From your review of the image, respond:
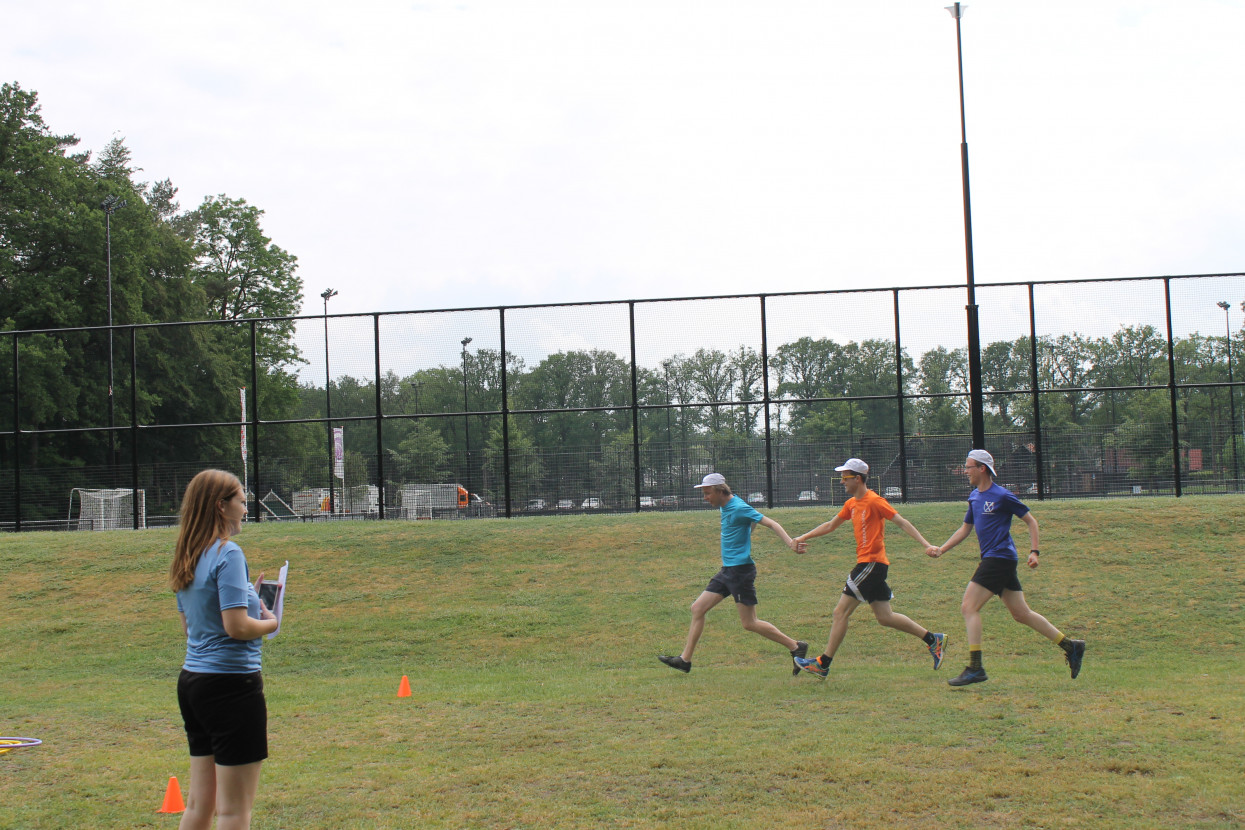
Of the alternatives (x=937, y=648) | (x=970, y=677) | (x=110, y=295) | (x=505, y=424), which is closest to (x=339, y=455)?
(x=505, y=424)

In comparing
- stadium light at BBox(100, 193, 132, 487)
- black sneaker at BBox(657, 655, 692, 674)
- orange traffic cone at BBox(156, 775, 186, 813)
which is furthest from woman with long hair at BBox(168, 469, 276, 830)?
stadium light at BBox(100, 193, 132, 487)

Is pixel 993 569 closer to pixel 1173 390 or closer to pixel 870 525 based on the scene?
pixel 870 525

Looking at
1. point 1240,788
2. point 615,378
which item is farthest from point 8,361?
point 1240,788

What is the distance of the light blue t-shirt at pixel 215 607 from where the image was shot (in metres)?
3.70

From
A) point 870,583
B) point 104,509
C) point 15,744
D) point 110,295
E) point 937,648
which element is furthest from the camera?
point 110,295

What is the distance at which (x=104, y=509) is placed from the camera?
76.9 ft

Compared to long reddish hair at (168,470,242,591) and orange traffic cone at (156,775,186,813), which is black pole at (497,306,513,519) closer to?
orange traffic cone at (156,775,186,813)

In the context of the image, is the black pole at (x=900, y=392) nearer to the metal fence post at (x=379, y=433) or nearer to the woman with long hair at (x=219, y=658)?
the metal fence post at (x=379, y=433)

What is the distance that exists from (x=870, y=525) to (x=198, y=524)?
6211mm

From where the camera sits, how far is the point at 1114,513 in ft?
50.5

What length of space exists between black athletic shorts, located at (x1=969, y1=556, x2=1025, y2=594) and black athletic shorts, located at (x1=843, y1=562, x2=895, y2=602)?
2.77 feet

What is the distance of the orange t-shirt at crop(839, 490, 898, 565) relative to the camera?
850 centimetres

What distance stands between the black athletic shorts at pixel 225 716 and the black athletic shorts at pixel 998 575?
21.1 ft

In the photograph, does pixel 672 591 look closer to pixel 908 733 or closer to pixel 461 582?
pixel 461 582
